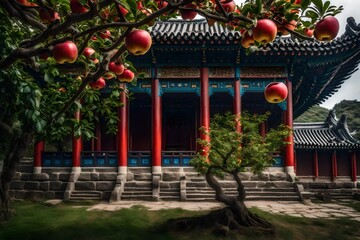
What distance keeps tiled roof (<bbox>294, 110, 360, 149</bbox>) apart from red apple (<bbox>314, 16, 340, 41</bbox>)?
47.8ft

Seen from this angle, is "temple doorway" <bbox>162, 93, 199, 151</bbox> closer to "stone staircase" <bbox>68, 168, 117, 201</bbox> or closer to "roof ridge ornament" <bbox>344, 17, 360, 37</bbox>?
"stone staircase" <bbox>68, 168, 117, 201</bbox>

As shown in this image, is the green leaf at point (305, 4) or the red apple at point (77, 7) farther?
the red apple at point (77, 7)

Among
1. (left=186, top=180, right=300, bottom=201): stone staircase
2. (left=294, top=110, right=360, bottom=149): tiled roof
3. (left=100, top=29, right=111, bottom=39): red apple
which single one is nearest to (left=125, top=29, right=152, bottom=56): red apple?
(left=100, top=29, right=111, bottom=39): red apple

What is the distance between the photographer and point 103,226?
21.7ft

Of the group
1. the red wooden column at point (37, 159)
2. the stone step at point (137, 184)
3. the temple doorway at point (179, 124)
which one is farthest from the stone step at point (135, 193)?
the temple doorway at point (179, 124)

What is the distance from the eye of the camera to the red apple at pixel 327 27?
2.13m

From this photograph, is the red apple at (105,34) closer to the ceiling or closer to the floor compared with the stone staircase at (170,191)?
closer to the ceiling

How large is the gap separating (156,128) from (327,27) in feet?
30.9

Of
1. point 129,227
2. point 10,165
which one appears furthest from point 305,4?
point 10,165

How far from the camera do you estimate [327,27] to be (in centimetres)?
214

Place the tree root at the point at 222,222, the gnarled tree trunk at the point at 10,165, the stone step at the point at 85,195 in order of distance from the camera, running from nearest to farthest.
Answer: the tree root at the point at 222,222, the gnarled tree trunk at the point at 10,165, the stone step at the point at 85,195

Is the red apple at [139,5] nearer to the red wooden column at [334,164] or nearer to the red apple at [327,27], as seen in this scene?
the red apple at [327,27]

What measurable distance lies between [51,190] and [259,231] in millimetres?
7410

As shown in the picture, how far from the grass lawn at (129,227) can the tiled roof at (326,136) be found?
9.09 m
